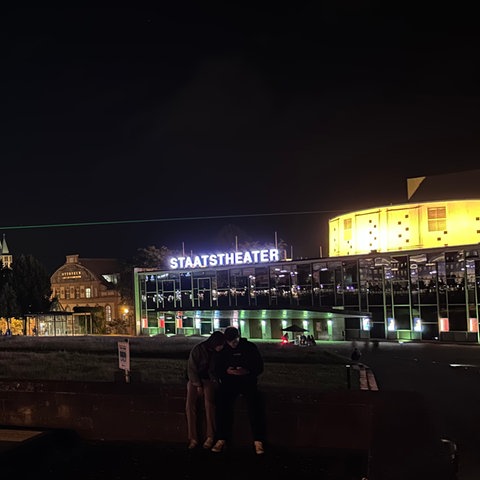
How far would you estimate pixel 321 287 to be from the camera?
50.5 meters

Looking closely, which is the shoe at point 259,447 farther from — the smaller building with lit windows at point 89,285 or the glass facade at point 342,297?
the smaller building with lit windows at point 89,285

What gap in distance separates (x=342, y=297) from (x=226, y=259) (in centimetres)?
1303

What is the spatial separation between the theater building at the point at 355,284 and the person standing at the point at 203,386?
1485 inches

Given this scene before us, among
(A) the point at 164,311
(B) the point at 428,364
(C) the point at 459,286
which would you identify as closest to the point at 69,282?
(A) the point at 164,311

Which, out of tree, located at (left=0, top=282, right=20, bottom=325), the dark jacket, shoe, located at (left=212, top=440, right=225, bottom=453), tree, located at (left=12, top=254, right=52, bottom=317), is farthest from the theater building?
the dark jacket

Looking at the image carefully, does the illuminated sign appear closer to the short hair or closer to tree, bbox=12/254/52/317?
tree, bbox=12/254/52/317

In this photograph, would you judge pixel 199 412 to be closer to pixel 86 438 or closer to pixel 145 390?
pixel 145 390

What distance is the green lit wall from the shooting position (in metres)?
51.8

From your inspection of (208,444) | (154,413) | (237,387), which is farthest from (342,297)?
(237,387)

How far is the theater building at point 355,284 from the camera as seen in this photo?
44469 millimetres

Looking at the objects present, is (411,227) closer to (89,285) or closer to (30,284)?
(30,284)

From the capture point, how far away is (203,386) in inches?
310

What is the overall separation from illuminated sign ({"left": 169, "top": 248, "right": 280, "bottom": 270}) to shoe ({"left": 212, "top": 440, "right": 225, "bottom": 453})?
4658cm

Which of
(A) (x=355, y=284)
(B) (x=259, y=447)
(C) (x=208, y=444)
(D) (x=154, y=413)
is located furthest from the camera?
(A) (x=355, y=284)
